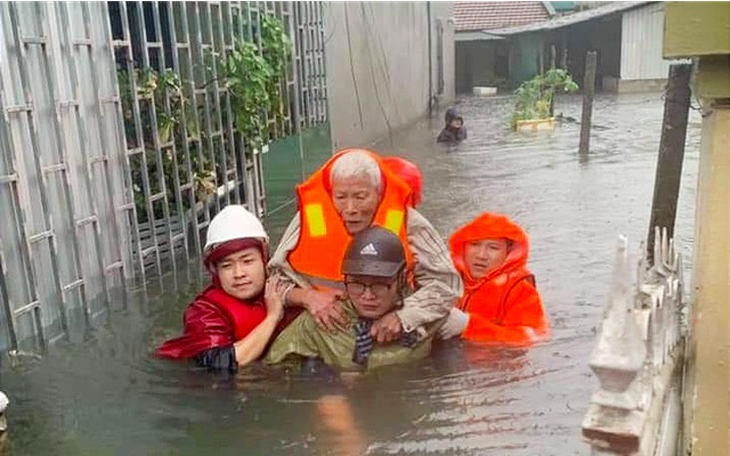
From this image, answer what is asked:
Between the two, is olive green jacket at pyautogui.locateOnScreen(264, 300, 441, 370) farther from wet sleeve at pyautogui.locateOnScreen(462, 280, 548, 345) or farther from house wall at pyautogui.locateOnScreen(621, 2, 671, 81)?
house wall at pyautogui.locateOnScreen(621, 2, 671, 81)

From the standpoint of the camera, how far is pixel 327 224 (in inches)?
162

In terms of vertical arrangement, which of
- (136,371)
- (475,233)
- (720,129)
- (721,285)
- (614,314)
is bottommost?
(136,371)

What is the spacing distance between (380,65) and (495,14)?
1.99 ft

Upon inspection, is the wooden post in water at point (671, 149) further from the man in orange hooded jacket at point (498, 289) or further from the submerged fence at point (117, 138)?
the submerged fence at point (117, 138)

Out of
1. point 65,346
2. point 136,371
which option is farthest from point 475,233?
point 65,346

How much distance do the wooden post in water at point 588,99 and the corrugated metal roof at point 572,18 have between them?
411mm

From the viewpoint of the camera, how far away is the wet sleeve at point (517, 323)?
4.42 metres

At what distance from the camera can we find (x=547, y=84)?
3166 mm

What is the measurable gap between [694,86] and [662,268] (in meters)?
0.67

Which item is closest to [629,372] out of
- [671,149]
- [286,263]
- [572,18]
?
[572,18]

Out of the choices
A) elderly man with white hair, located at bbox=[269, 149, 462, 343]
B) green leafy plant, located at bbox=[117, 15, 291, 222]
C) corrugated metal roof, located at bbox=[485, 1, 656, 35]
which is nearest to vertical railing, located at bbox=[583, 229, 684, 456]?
corrugated metal roof, located at bbox=[485, 1, 656, 35]

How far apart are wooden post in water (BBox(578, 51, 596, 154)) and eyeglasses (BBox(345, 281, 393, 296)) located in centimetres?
114

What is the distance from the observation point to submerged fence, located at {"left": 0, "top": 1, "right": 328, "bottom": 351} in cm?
452

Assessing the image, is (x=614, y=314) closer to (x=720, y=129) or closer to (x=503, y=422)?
(x=720, y=129)
